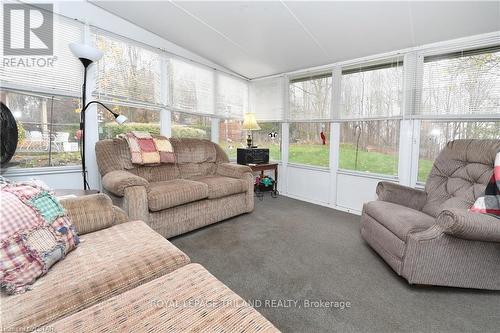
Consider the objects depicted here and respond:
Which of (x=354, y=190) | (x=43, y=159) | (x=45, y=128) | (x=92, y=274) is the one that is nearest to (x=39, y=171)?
(x=43, y=159)

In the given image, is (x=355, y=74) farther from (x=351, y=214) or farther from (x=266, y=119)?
(x=351, y=214)

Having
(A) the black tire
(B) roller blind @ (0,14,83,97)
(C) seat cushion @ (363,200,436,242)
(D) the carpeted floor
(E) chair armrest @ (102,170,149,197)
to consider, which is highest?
(B) roller blind @ (0,14,83,97)

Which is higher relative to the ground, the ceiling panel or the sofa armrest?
the ceiling panel

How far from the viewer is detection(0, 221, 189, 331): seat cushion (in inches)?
31.7

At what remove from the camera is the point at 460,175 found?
84.7 inches

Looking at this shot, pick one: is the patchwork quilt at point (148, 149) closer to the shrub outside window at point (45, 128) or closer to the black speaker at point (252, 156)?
the shrub outside window at point (45, 128)

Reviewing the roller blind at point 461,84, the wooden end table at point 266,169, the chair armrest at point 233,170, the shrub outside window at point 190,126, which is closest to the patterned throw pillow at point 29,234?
the chair armrest at point 233,170

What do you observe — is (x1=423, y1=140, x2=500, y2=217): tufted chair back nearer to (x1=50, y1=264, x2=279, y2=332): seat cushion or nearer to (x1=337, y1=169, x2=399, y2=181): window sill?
(x1=337, y1=169, x2=399, y2=181): window sill

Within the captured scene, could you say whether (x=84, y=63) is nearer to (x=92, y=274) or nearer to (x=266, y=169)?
(x=92, y=274)

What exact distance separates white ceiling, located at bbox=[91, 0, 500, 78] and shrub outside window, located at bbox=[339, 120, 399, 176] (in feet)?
3.14

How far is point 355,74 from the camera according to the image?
3348 millimetres

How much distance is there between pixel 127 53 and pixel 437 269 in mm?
3668

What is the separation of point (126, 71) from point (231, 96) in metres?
1.84

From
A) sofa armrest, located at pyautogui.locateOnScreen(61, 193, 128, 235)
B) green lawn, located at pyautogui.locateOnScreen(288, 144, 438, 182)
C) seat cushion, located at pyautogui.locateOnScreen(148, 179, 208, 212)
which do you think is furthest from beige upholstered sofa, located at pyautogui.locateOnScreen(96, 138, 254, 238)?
green lawn, located at pyautogui.locateOnScreen(288, 144, 438, 182)
